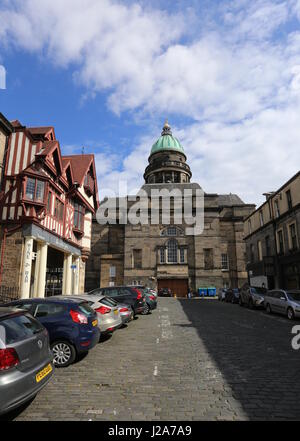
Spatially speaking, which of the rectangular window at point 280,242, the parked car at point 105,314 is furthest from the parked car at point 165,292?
the parked car at point 105,314

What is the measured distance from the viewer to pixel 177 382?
5.47 meters

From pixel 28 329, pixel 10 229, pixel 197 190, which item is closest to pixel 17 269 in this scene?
pixel 10 229

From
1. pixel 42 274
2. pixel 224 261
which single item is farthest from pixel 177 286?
pixel 42 274

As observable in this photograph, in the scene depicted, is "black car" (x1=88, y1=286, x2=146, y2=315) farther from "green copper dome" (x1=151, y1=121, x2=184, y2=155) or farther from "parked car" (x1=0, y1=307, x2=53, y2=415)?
"green copper dome" (x1=151, y1=121, x2=184, y2=155)

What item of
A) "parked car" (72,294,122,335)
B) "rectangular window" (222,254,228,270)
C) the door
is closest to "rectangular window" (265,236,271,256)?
the door

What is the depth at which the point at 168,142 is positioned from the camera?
60.7 m

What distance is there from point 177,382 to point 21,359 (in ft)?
9.39

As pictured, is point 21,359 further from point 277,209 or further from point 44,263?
point 277,209

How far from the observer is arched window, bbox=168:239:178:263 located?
4278cm

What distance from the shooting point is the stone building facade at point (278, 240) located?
24.0 meters
